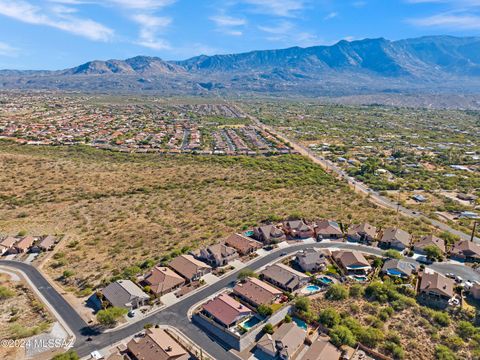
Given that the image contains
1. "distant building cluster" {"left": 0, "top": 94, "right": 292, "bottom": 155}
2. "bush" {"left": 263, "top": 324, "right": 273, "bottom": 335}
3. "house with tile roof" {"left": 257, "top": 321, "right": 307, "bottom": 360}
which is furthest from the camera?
"distant building cluster" {"left": 0, "top": 94, "right": 292, "bottom": 155}

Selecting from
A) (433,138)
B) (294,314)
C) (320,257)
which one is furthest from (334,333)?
(433,138)

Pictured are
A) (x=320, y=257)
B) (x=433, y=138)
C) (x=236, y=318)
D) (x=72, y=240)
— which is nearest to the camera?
(x=236, y=318)

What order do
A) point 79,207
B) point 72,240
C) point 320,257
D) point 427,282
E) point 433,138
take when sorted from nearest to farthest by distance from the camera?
point 427,282 → point 320,257 → point 72,240 → point 79,207 → point 433,138

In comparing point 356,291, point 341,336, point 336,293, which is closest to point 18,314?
point 341,336

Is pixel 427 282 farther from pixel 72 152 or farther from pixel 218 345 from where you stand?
pixel 72 152

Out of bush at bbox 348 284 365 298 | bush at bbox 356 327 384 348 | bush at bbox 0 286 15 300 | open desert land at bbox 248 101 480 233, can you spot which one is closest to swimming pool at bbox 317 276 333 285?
bush at bbox 348 284 365 298

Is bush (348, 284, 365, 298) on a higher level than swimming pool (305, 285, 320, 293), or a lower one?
higher

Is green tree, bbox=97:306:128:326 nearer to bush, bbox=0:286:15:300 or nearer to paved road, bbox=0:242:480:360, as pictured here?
paved road, bbox=0:242:480:360
